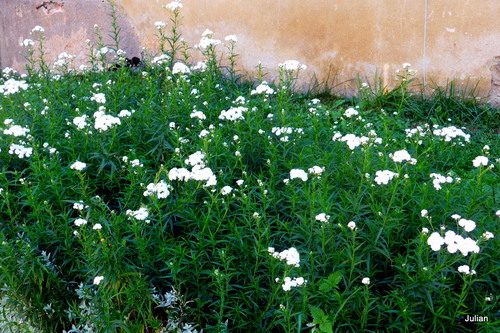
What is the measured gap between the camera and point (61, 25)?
865 centimetres

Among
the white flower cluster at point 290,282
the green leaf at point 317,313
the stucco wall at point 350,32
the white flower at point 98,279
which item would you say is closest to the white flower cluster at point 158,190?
the white flower at point 98,279

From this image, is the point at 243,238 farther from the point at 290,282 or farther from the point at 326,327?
the point at 326,327

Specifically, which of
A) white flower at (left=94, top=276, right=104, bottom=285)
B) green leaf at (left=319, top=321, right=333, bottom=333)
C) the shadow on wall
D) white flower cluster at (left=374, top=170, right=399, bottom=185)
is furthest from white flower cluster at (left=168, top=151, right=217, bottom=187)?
the shadow on wall

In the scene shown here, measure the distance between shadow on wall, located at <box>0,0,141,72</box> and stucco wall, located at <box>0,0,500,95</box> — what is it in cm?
18

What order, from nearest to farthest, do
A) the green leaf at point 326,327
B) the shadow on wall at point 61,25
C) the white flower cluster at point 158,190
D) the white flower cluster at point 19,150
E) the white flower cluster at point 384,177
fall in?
the green leaf at point 326,327 < the white flower cluster at point 384,177 < the white flower cluster at point 158,190 < the white flower cluster at point 19,150 < the shadow on wall at point 61,25

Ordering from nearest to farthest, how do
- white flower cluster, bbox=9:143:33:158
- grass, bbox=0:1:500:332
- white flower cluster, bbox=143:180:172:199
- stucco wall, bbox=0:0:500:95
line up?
1. grass, bbox=0:1:500:332
2. white flower cluster, bbox=143:180:172:199
3. white flower cluster, bbox=9:143:33:158
4. stucco wall, bbox=0:0:500:95

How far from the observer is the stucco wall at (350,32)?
18.4 feet

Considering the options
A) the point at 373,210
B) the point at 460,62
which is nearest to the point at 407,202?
the point at 373,210

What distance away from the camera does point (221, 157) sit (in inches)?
159

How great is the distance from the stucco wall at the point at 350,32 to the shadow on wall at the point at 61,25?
180 mm

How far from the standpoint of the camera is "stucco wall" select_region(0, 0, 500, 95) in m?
5.61

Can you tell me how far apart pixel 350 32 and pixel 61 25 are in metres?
4.90

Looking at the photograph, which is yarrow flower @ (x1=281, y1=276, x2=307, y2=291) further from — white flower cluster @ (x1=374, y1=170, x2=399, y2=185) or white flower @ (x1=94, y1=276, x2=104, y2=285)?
white flower @ (x1=94, y1=276, x2=104, y2=285)

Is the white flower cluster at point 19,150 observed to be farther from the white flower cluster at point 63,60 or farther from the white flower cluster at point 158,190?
the white flower cluster at point 63,60
